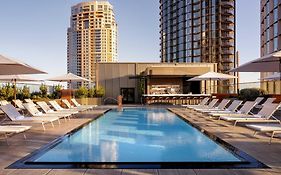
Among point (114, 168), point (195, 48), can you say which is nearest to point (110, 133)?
point (114, 168)

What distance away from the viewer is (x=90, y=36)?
6281 cm

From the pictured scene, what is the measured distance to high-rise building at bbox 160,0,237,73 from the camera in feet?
211

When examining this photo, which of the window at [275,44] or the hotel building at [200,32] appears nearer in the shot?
the window at [275,44]

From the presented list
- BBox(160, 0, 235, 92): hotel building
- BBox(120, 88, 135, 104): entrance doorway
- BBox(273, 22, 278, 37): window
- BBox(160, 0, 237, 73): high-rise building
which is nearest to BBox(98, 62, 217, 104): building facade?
BBox(120, 88, 135, 104): entrance doorway

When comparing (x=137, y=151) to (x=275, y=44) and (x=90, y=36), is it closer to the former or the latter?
(x=275, y=44)

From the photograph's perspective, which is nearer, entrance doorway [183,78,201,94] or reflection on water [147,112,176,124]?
reflection on water [147,112,176,124]

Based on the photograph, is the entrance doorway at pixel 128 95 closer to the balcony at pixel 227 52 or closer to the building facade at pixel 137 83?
the building facade at pixel 137 83

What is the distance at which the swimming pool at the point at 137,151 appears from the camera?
5367mm

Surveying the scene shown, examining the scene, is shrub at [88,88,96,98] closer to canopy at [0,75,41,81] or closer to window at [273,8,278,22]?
canopy at [0,75,41,81]

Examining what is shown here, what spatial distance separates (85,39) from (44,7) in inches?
1592

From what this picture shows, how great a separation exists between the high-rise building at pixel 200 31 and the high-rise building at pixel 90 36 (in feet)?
50.8

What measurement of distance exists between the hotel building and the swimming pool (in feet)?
181

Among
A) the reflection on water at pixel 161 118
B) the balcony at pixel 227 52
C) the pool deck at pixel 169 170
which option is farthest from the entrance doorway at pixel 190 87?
the balcony at pixel 227 52

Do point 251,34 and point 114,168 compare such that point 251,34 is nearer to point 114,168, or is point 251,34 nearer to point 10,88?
point 10,88
